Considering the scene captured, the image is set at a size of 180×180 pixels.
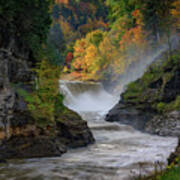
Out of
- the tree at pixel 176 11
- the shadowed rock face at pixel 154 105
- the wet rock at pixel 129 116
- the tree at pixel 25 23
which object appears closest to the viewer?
Result: the tree at pixel 25 23

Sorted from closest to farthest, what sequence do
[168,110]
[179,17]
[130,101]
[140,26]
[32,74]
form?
[32,74]
[168,110]
[130,101]
[179,17]
[140,26]

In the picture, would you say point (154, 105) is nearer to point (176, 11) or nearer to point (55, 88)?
point (55, 88)

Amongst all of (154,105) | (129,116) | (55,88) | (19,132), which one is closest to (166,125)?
(154,105)

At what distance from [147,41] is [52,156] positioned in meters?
26.0

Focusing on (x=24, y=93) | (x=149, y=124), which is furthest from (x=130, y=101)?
(x=24, y=93)

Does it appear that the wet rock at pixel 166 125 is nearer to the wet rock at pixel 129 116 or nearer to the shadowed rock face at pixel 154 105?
the shadowed rock face at pixel 154 105

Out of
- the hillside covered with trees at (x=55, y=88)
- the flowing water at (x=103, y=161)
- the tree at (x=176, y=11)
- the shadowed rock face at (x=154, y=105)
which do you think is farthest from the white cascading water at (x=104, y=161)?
the tree at (x=176, y=11)

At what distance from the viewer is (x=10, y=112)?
938cm

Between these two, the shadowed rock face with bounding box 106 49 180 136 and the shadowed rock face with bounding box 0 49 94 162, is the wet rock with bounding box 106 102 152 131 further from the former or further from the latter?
the shadowed rock face with bounding box 0 49 94 162

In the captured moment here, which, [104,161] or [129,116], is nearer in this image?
[104,161]

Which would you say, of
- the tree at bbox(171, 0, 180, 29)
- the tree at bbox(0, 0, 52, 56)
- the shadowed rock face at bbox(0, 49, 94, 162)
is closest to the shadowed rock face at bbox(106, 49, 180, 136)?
the shadowed rock face at bbox(0, 49, 94, 162)

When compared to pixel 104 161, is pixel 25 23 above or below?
above

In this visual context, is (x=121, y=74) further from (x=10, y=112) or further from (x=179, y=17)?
(x=10, y=112)

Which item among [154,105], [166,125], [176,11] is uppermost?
[176,11]
